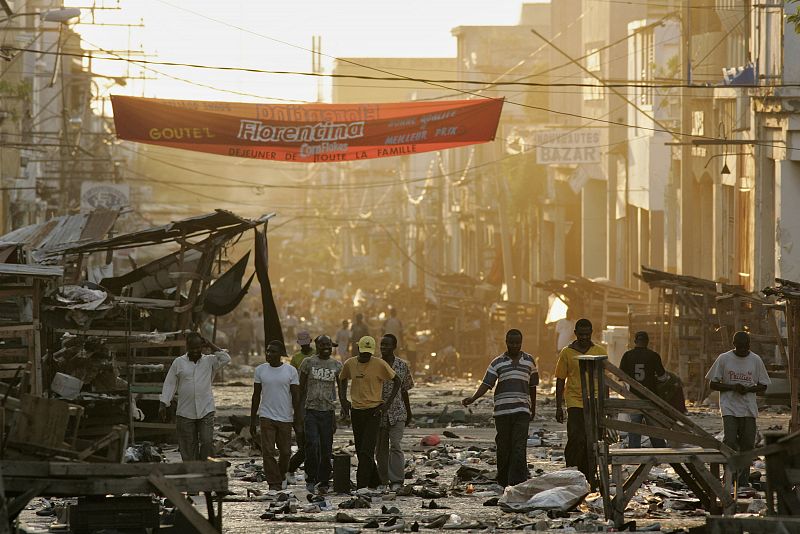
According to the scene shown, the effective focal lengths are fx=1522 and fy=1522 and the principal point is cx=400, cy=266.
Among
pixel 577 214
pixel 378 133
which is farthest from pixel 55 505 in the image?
pixel 577 214

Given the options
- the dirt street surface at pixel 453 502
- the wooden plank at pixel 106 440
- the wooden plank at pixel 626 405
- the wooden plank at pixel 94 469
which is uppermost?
the wooden plank at pixel 626 405

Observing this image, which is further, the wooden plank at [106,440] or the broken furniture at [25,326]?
the broken furniture at [25,326]

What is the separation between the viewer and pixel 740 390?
13.8 metres

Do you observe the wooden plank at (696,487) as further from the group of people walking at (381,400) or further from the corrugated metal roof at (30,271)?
the corrugated metal roof at (30,271)

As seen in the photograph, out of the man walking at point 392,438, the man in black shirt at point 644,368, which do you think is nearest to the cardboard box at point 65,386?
the man walking at point 392,438

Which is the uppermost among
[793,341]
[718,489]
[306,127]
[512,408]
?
[306,127]

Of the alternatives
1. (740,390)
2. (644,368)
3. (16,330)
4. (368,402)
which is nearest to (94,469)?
(368,402)

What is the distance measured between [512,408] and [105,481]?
19.6ft

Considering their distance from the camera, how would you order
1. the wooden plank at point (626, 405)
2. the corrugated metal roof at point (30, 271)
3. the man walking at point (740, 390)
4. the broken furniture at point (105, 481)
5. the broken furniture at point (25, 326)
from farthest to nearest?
the broken furniture at point (25, 326), the corrugated metal roof at point (30, 271), the man walking at point (740, 390), the wooden plank at point (626, 405), the broken furniture at point (105, 481)

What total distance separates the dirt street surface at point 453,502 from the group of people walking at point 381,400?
0.40m

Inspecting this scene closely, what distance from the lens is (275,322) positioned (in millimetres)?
19859

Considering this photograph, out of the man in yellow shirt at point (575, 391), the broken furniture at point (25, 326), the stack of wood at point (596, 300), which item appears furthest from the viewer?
the stack of wood at point (596, 300)

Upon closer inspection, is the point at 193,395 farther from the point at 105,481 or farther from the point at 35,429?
the point at 105,481

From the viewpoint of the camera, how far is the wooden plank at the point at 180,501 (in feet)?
31.2
